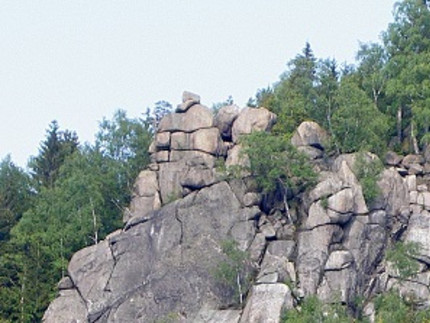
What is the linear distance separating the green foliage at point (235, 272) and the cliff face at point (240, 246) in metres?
0.07

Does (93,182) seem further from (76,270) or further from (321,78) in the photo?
(321,78)

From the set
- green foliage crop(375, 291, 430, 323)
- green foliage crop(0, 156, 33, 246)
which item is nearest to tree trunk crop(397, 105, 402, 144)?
green foliage crop(375, 291, 430, 323)

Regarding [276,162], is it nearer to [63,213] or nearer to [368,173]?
[368,173]

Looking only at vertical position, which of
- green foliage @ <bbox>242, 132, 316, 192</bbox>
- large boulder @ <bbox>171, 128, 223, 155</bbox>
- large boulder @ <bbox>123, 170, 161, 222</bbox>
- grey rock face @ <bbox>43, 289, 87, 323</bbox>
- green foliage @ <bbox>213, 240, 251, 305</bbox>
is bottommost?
grey rock face @ <bbox>43, 289, 87, 323</bbox>

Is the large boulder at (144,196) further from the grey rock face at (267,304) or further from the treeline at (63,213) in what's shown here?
the grey rock face at (267,304)

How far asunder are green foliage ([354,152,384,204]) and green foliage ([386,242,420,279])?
3.79 meters

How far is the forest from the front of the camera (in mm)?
71375

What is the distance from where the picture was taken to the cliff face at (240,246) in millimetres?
61562

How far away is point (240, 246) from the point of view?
64.4m

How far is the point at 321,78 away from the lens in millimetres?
77250

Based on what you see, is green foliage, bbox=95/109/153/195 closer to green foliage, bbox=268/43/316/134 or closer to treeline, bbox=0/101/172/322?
treeline, bbox=0/101/172/322

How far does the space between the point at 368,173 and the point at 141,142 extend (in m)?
20.5

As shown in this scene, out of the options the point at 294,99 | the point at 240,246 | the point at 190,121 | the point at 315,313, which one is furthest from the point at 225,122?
the point at 315,313

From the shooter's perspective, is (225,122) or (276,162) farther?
(225,122)
